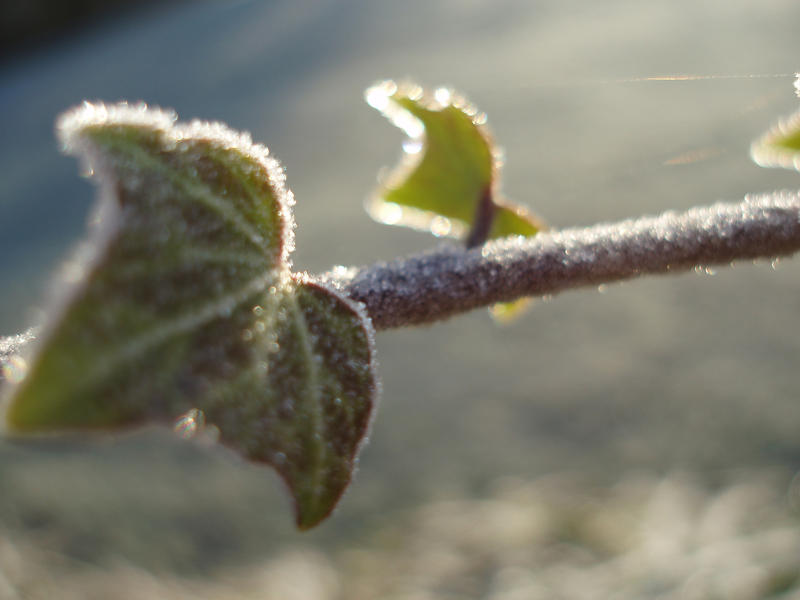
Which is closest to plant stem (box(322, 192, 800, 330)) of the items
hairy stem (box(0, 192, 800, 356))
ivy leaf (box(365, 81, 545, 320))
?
hairy stem (box(0, 192, 800, 356))

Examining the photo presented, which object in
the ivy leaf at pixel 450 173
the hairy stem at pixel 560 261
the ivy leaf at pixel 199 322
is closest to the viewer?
the ivy leaf at pixel 199 322

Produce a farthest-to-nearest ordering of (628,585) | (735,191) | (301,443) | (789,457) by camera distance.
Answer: (735,191) < (789,457) < (628,585) < (301,443)

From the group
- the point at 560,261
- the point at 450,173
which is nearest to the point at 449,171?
the point at 450,173

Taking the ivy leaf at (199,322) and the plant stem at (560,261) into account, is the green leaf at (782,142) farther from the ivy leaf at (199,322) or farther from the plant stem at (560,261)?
the ivy leaf at (199,322)

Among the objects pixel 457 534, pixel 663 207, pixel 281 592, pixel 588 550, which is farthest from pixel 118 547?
pixel 663 207

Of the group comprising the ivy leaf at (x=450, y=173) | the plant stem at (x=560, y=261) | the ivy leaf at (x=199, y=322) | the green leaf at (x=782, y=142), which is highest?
the ivy leaf at (x=450, y=173)

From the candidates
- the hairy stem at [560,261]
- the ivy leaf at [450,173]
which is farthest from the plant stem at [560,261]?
the ivy leaf at [450,173]

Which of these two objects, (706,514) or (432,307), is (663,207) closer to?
(706,514)
